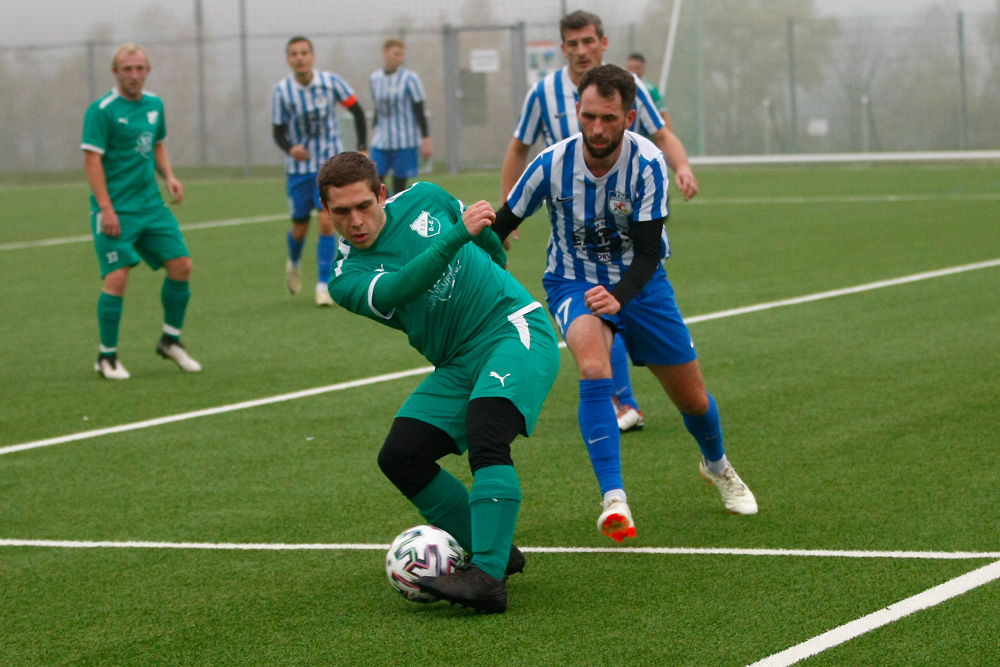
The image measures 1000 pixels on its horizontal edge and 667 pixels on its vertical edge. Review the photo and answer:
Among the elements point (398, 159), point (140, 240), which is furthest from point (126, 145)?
point (398, 159)

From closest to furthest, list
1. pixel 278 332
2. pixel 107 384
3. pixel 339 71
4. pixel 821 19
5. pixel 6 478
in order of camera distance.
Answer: pixel 6 478 < pixel 107 384 < pixel 278 332 < pixel 821 19 < pixel 339 71

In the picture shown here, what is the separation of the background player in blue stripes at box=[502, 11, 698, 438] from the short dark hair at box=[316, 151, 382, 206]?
1.98m

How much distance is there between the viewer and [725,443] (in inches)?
252

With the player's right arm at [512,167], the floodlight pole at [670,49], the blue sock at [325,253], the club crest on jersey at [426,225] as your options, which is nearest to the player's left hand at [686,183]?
the player's right arm at [512,167]

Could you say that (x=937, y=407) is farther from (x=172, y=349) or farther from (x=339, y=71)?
(x=339, y=71)

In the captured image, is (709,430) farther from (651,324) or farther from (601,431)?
(601,431)

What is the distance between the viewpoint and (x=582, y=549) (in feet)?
16.3

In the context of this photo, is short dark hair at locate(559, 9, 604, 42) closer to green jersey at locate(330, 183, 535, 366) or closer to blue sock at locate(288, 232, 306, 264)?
green jersey at locate(330, 183, 535, 366)

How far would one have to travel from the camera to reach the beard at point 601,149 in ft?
16.6

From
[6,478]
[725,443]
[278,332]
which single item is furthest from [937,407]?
[278,332]

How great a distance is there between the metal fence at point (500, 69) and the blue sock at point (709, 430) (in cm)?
2093

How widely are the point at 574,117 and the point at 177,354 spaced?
3.19 metres

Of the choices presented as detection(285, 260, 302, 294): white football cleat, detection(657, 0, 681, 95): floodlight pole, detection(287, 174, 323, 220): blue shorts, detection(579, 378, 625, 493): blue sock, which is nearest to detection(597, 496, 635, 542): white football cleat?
detection(579, 378, 625, 493): blue sock

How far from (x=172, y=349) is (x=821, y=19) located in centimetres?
2055
